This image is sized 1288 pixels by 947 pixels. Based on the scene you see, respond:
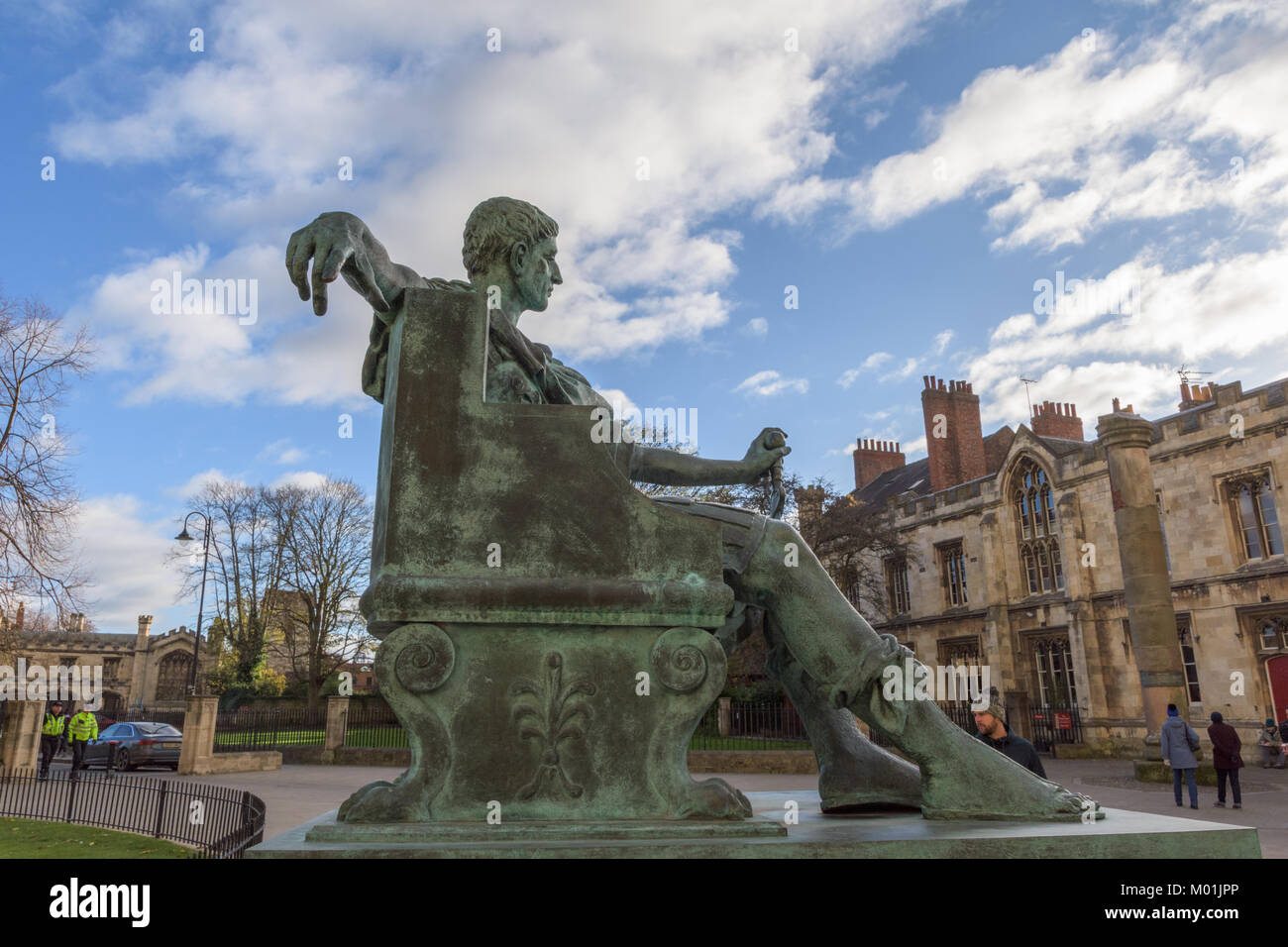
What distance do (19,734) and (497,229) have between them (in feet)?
75.9

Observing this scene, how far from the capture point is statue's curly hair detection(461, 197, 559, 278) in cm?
335

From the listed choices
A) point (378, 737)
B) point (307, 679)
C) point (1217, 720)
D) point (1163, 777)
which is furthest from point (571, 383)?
point (307, 679)

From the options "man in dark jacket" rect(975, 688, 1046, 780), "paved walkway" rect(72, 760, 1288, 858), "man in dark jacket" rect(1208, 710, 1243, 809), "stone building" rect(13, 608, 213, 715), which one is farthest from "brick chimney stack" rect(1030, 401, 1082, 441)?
"stone building" rect(13, 608, 213, 715)

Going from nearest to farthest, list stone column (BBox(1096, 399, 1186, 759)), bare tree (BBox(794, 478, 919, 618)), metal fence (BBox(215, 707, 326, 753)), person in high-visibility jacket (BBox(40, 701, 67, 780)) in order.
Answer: stone column (BBox(1096, 399, 1186, 759)), person in high-visibility jacket (BBox(40, 701, 67, 780)), metal fence (BBox(215, 707, 326, 753)), bare tree (BBox(794, 478, 919, 618))

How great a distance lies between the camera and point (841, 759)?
3125mm

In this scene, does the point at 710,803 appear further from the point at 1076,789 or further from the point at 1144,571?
the point at 1144,571

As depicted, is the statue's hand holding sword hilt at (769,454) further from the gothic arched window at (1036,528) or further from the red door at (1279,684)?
the gothic arched window at (1036,528)

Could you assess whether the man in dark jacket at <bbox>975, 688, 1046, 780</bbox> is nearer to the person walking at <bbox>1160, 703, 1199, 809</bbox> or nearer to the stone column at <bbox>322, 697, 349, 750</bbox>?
the person walking at <bbox>1160, 703, 1199, 809</bbox>

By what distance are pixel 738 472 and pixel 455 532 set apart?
3.63ft

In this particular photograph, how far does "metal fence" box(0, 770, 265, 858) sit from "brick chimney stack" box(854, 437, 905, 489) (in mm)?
44653

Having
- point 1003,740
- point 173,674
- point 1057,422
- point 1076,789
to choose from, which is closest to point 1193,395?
point 1057,422

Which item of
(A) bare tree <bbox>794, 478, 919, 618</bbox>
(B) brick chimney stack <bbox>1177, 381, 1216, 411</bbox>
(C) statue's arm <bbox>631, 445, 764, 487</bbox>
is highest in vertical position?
(B) brick chimney stack <bbox>1177, 381, 1216, 411</bbox>

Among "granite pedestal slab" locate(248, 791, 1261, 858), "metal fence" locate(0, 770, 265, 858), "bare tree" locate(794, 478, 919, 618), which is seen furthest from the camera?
"bare tree" locate(794, 478, 919, 618)
